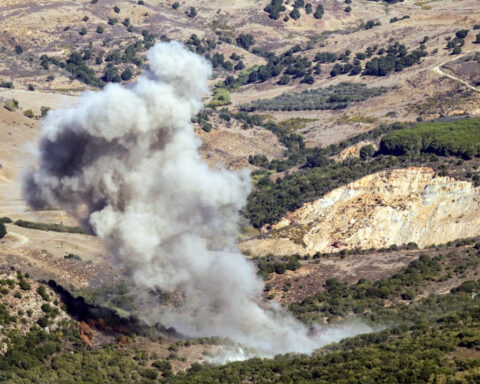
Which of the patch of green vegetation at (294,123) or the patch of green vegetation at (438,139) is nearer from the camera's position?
the patch of green vegetation at (438,139)

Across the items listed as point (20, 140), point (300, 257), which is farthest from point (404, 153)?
point (20, 140)

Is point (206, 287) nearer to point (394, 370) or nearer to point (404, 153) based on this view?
point (394, 370)

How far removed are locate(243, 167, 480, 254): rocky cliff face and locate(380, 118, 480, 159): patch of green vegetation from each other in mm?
5967

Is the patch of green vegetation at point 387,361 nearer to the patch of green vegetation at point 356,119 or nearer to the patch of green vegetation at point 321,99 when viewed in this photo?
the patch of green vegetation at point 356,119

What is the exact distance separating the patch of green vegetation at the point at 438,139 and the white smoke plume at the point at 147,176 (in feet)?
181

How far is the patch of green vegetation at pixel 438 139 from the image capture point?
127 metres

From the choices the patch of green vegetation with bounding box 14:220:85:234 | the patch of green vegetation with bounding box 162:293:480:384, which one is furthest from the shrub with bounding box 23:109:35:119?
the patch of green vegetation with bounding box 162:293:480:384

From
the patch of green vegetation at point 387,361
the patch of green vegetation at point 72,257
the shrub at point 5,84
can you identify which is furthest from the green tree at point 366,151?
the shrub at point 5,84

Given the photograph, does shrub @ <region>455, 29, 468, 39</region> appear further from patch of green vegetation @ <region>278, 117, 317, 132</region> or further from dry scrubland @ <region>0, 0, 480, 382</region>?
patch of green vegetation @ <region>278, 117, 317, 132</region>

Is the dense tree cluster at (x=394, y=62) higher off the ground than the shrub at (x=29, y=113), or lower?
lower

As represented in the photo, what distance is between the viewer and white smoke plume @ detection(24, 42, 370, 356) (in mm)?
68312

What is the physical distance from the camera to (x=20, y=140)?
440 feet

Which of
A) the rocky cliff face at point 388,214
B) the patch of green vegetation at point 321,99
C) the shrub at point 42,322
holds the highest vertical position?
the shrub at point 42,322

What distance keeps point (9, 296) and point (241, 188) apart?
20.2m
